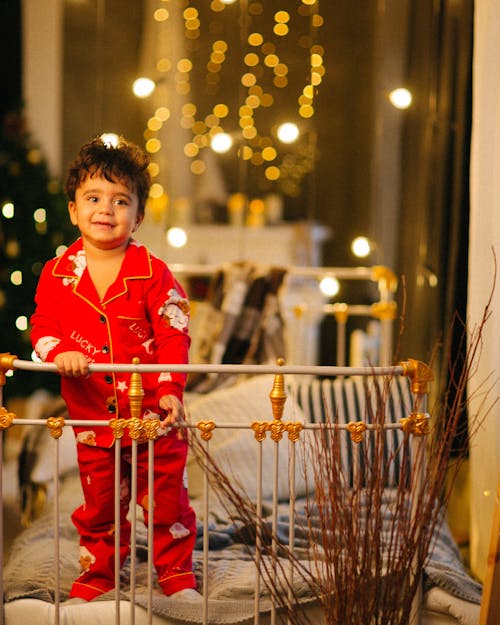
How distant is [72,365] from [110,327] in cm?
19

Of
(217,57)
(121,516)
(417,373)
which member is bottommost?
(121,516)

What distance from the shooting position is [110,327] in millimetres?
1934

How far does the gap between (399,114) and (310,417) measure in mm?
1944

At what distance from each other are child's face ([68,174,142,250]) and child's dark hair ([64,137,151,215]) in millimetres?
14

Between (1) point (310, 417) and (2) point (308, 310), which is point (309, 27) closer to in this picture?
(2) point (308, 310)

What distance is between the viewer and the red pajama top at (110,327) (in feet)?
6.32

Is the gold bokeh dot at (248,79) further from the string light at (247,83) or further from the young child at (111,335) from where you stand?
the young child at (111,335)

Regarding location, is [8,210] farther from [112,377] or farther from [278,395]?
[278,395]

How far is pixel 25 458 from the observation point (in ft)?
9.46

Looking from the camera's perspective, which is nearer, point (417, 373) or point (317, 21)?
point (417, 373)

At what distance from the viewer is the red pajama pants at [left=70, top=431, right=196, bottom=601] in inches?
77.2

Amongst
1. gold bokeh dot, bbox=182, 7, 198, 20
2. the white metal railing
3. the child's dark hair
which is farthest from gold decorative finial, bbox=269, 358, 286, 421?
gold bokeh dot, bbox=182, 7, 198, 20

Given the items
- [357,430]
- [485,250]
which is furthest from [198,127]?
[357,430]

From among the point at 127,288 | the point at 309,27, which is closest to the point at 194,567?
the point at 127,288
